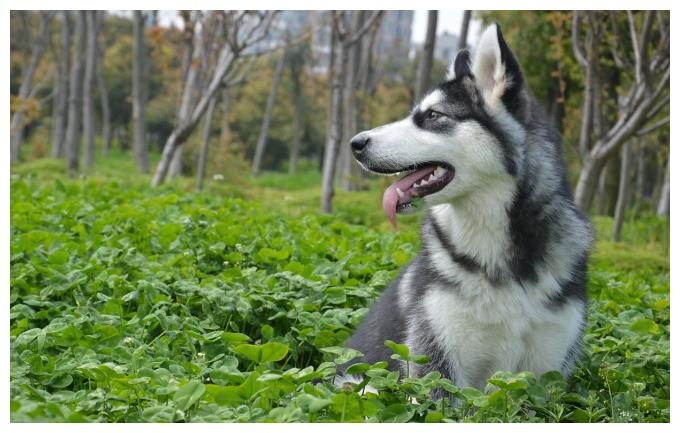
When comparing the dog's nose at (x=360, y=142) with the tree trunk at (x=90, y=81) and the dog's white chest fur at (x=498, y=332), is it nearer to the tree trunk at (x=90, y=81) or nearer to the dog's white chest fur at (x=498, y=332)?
the dog's white chest fur at (x=498, y=332)

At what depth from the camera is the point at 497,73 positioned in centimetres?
349

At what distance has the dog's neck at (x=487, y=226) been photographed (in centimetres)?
346

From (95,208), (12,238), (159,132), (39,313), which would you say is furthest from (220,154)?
(159,132)

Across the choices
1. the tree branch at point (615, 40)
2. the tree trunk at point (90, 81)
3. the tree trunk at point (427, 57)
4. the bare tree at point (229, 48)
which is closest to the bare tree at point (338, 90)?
the tree trunk at point (427, 57)

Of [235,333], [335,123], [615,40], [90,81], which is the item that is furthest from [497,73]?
[90,81]

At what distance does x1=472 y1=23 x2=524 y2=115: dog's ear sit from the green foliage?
1.25 metres

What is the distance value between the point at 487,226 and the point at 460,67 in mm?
792

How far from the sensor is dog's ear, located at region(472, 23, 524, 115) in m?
3.43

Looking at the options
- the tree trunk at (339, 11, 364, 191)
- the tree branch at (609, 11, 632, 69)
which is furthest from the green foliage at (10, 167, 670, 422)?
the tree trunk at (339, 11, 364, 191)

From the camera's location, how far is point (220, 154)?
1853 cm

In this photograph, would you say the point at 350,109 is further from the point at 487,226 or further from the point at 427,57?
the point at 487,226

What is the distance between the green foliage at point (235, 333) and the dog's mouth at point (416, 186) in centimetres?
71
